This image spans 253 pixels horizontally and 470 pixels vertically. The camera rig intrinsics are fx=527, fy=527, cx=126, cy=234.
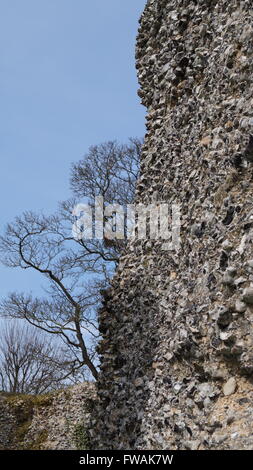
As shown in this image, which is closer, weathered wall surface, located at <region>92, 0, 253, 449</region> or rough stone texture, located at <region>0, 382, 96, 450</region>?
weathered wall surface, located at <region>92, 0, 253, 449</region>

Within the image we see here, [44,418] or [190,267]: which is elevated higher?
[190,267]

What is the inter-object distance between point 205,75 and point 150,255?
1.56 metres

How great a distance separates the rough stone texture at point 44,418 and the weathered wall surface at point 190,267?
782cm

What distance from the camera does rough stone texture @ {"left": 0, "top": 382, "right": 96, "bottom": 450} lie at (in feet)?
40.6

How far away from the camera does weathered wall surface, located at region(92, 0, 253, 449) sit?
3.02 meters

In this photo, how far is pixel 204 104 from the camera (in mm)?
4062

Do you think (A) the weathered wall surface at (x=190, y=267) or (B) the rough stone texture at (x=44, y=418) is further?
(B) the rough stone texture at (x=44, y=418)

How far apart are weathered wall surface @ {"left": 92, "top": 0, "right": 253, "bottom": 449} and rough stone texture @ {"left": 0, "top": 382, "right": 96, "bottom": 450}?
25.6ft

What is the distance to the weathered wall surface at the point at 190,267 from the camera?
9.91ft

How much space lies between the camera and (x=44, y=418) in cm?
1316

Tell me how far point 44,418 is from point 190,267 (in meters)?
10.7

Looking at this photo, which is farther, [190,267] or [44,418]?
[44,418]
